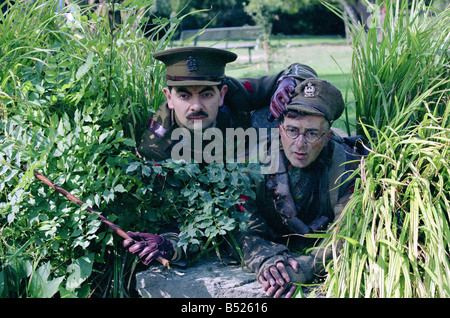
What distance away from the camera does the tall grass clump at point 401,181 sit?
8.16 ft

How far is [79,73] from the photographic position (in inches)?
112

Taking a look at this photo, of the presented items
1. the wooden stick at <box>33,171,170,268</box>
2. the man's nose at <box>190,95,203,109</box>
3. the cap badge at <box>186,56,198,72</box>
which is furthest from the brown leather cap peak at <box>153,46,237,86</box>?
the wooden stick at <box>33,171,170,268</box>

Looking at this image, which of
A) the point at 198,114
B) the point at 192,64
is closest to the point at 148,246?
the point at 198,114

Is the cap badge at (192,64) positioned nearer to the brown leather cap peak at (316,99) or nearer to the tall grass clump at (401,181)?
the brown leather cap peak at (316,99)

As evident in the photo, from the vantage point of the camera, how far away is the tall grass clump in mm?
2488

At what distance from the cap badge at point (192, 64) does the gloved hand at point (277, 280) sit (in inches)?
48.9

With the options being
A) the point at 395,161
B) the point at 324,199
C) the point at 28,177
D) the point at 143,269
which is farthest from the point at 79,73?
the point at 395,161

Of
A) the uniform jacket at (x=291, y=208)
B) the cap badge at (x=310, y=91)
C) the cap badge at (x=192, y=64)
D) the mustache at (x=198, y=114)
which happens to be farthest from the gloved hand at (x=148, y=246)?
the cap badge at (x=310, y=91)

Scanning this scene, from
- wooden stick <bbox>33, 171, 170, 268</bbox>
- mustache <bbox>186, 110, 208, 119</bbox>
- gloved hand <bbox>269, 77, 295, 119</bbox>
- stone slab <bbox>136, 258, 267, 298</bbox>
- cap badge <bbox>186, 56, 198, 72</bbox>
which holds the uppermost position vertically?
cap badge <bbox>186, 56, 198, 72</bbox>

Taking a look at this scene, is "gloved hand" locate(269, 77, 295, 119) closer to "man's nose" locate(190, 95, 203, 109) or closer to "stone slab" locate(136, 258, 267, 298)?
"man's nose" locate(190, 95, 203, 109)

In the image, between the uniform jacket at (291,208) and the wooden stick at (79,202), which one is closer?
the wooden stick at (79,202)

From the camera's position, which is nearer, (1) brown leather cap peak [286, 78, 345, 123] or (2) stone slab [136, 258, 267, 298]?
(2) stone slab [136, 258, 267, 298]

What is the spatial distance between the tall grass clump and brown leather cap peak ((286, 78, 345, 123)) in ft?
0.93
